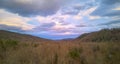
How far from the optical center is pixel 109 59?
291 inches

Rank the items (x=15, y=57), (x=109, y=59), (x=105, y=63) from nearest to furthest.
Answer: (x=105, y=63), (x=109, y=59), (x=15, y=57)

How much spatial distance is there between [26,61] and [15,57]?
0.72m

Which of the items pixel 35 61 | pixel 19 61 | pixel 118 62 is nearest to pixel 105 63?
pixel 118 62

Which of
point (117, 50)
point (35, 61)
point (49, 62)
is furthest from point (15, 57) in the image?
point (117, 50)

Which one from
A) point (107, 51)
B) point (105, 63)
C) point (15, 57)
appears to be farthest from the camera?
point (107, 51)

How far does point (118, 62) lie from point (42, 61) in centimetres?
301

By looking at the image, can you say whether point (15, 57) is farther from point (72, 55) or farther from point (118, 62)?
point (118, 62)

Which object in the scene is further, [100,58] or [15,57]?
[15,57]

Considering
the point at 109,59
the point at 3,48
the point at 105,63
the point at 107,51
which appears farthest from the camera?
the point at 3,48

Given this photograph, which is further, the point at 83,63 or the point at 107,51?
the point at 107,51

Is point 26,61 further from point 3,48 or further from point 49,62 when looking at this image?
point 3,48

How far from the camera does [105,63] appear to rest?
6898mm

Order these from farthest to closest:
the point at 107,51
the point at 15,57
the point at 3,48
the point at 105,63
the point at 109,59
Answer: the point at 3,48 → the point at 107,51 → the point at 15,57 → the point at 109,59 → the point at 105,63

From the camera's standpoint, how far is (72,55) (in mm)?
7996
